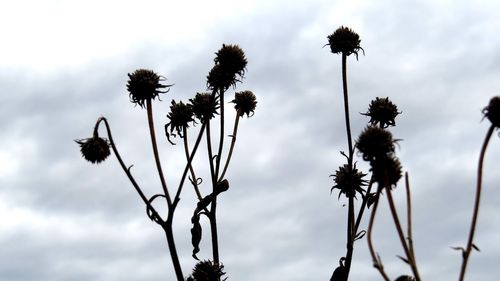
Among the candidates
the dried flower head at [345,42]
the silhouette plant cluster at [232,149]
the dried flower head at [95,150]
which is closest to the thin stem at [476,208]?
the silhouette plant cluster at [232,149]

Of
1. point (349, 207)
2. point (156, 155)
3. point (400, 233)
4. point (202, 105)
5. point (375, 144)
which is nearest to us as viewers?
point (400, 233)

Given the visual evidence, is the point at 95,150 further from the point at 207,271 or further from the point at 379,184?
the point at 379,184

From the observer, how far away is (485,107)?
3201 millimetres

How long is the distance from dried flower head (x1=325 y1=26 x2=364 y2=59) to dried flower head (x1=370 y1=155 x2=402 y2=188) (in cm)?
265

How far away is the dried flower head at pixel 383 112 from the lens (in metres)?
5.63

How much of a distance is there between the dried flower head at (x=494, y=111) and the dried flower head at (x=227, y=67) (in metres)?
2.38

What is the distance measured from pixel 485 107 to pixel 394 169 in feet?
1.61

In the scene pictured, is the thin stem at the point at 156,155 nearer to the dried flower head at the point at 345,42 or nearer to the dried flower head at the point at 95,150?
the dried flower head at the point at 95,150

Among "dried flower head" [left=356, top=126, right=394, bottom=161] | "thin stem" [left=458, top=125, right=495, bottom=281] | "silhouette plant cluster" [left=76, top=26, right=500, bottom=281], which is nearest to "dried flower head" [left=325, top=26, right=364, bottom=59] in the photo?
"silhouette plant cluster" [left=76, top=26, right=500, bottom=281]

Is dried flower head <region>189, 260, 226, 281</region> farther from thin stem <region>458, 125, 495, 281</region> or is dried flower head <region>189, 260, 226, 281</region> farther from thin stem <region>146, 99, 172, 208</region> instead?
thin stem <region>458, 125, 495, 281</region>

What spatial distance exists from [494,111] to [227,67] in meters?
2.51

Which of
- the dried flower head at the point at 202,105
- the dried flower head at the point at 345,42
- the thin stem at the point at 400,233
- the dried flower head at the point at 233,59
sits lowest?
the thin stem at the point at 400,233

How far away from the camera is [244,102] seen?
19.7 feet

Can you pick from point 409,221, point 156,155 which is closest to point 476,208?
point 409,221
